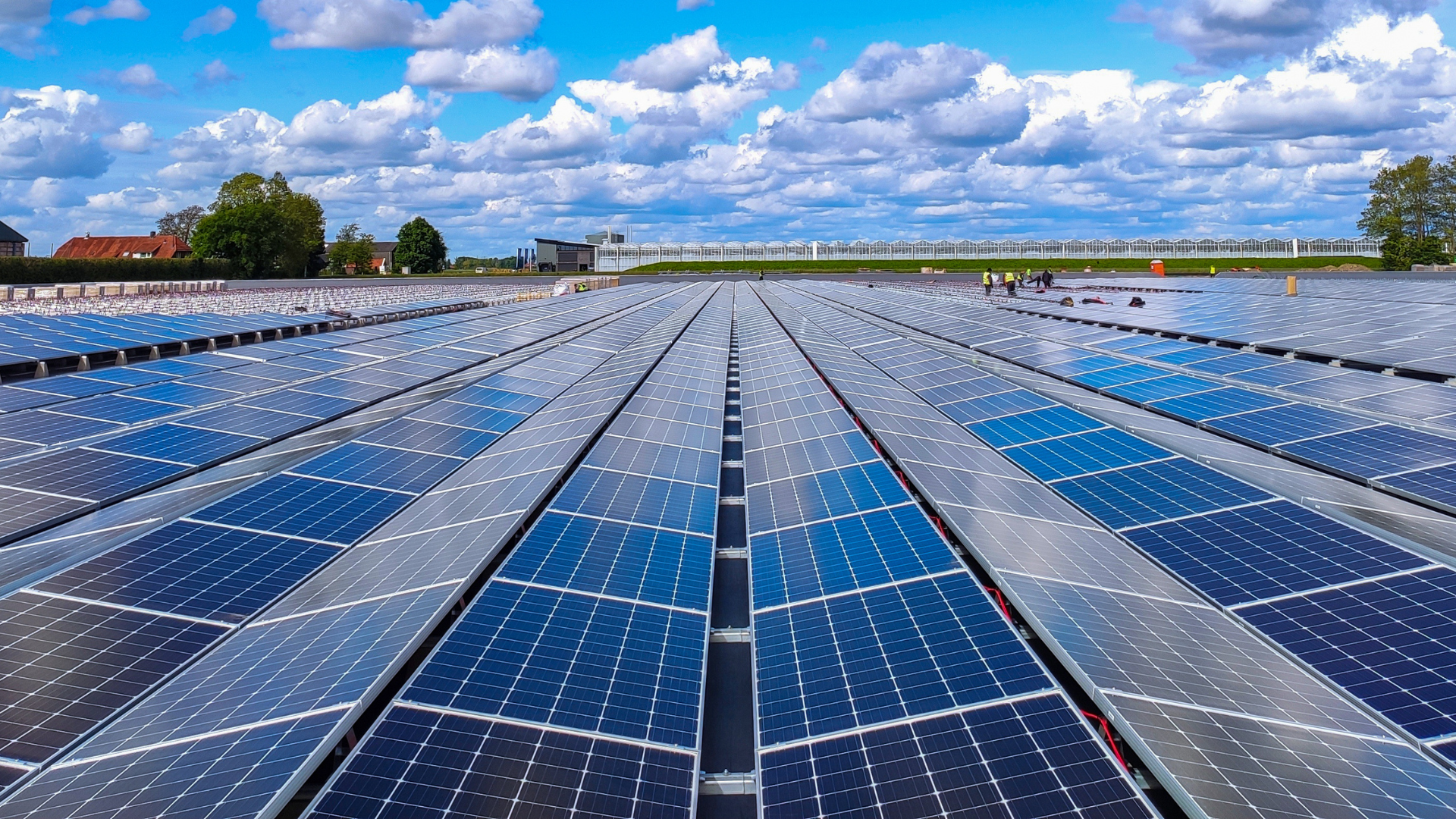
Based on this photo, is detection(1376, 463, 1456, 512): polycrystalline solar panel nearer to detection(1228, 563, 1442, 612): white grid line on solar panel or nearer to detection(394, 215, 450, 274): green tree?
detection(1228, 563, 1442, 612): white grid line on solar panel

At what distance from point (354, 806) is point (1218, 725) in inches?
293

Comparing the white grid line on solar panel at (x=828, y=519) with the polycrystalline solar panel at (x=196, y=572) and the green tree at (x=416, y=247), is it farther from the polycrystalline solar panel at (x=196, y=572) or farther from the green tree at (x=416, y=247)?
the green tree at (x=416, y=247)

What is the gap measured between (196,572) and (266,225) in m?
156

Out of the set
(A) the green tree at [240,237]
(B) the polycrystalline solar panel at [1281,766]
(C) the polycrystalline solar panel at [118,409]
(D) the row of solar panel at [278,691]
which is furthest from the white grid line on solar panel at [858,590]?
(A) the green tree at [240,237]

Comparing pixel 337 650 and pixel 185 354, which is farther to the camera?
pixel 185 354

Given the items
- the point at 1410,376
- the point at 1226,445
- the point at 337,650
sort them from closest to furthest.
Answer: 1. the point at 337,650
2. the point at 1226,445
3. the point at 1410,376

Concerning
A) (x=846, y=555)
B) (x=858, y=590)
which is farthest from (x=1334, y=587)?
(x=846, y=555)

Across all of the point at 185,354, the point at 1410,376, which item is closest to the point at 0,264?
the point at 185,354

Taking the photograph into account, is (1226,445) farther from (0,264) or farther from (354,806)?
(0,264)

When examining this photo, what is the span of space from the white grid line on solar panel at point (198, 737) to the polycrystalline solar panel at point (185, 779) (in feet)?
0.06

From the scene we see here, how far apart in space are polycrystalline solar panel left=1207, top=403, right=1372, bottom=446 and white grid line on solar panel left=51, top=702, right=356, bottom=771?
1973 cm

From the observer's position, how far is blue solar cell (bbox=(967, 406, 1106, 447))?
796 inches

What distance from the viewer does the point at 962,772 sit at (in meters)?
7.38

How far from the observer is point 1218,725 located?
26.3 feet
